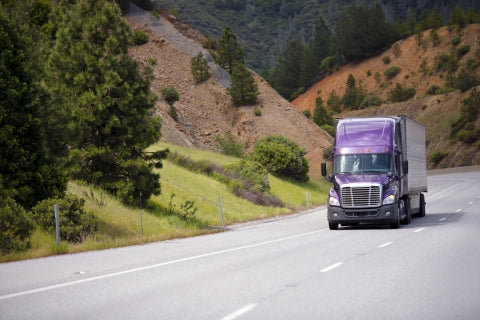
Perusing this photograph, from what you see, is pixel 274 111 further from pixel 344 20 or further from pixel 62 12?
pixel 344 20

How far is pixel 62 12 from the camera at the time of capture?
1061 inches

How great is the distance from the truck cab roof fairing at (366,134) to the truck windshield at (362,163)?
21cm

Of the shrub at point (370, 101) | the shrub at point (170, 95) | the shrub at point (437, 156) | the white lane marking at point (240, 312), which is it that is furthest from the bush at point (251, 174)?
the shrub at point (370, 101)

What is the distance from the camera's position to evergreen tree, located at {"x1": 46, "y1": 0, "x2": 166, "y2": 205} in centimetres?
2545

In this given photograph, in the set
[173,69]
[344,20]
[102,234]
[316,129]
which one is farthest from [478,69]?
[102,234]

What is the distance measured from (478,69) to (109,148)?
355ft

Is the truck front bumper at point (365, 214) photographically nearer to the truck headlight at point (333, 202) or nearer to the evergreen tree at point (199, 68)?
the truck headlight at point (333, 202)

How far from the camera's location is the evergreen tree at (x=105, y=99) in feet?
83.5

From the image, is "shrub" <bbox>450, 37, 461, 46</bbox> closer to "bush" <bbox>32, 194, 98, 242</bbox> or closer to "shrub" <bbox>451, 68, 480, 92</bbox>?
"shrub" <bbox>451, 68, 480, 92</bbox>

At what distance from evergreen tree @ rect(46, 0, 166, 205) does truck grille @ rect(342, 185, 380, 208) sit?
790 cm

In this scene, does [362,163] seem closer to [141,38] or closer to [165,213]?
[165,213]

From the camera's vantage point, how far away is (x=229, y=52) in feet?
262

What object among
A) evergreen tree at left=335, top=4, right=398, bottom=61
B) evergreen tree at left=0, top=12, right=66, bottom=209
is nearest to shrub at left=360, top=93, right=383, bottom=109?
evergreen tree at left=335, top=4, right=398, bottom=61

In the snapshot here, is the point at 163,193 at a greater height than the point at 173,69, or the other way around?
the point at 173,69
